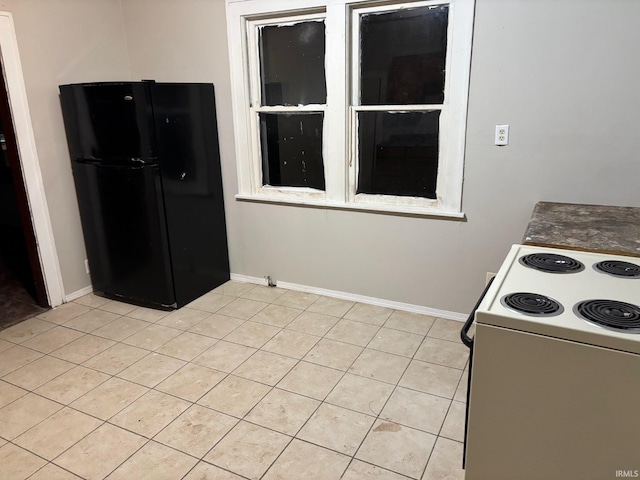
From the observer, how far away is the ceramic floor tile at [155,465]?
178 centimetres

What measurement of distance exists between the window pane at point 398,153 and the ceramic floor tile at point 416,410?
130 centimetres

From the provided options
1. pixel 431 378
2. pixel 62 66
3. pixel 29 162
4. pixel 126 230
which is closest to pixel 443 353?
pixel 431 378

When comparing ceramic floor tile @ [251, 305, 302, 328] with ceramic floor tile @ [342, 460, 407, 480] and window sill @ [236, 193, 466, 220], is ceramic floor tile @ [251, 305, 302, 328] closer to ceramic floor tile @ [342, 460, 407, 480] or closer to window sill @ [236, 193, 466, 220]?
window sill @ [236, 193, 466, 220]

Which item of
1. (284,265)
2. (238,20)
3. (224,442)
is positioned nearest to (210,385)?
(224,442)

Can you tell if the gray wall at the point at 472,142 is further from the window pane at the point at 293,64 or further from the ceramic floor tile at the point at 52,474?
the ceramic floor tile at the point at 52,474

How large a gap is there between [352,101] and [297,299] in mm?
1480

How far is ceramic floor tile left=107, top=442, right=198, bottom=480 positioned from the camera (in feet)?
5.83

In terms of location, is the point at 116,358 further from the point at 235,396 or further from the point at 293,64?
the point at 293,64

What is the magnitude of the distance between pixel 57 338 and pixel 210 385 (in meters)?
1.24

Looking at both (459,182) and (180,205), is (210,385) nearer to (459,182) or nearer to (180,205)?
(180,205)

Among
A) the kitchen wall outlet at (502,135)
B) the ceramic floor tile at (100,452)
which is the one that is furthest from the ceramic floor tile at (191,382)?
the kitchen wall outlet at (502,135)

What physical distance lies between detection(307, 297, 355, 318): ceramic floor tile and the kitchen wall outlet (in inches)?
58.2

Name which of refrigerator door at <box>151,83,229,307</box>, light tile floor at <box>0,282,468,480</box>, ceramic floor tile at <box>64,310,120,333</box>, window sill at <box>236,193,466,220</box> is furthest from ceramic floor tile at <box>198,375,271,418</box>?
window sill at <box>236,193,466,220</box>

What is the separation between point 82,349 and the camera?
2.73 metres
